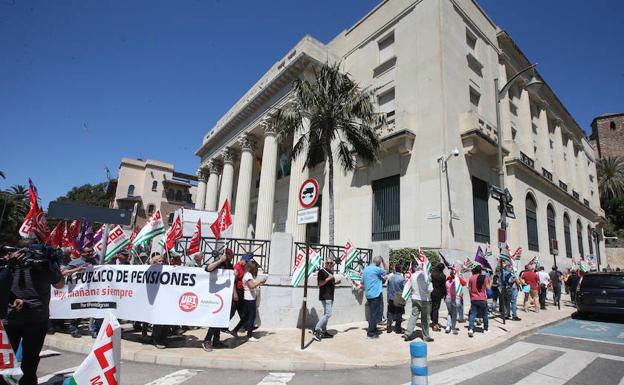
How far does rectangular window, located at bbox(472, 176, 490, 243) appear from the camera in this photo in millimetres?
17812

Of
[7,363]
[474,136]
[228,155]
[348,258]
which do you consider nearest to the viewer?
[7,363]

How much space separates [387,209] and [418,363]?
621 inches

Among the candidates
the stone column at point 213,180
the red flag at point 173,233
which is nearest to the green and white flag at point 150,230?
the red flag at point 173,233

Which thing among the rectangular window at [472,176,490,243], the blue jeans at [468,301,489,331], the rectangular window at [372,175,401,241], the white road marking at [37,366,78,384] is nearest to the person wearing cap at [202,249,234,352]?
the white road marking at [37,366,78,384]

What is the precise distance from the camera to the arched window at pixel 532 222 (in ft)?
70.8

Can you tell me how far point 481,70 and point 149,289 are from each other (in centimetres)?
2192

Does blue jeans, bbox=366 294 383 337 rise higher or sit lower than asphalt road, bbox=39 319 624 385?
higher

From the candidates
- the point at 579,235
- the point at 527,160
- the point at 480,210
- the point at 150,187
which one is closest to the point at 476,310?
the point at 480,210

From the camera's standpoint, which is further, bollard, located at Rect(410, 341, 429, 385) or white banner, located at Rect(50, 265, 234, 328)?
white banner, located at Rect(50, 265, 234, 328)

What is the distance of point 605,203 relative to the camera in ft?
168

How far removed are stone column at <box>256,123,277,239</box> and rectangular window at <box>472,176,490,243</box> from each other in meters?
12.3

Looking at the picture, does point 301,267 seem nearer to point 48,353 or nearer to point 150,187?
point 48,353

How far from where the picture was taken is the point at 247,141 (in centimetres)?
2816

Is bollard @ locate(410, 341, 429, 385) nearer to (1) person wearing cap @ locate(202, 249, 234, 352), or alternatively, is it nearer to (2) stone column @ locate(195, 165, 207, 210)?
(1) person wearing cap @ locate(202, 249, 234, 352)
